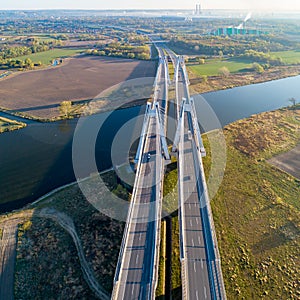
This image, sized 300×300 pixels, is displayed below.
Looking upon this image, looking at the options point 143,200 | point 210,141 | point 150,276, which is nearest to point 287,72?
point 210,141

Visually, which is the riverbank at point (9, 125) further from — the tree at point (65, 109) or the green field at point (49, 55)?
the green field at point (49, 55)

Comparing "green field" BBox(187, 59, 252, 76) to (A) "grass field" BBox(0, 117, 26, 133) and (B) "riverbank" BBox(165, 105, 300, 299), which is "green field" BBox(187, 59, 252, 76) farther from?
(A) "grass field" BBox(0, 117, 26, 133)

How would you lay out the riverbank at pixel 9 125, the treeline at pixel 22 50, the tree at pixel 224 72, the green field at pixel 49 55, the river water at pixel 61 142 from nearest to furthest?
the river water at pixel 61 142 → the riverbank at pixel 9 125 → the tree at pixel 224 72 → the green field at pixel 49 55 → the treeline at pixel 22 50

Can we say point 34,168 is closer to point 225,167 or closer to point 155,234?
point 155,234

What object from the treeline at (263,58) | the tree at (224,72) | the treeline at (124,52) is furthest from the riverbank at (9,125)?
the treeline at (263,58)

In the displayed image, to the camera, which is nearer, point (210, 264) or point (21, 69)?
point (210, 264)

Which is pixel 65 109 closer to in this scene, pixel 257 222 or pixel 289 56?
pixel 257 222

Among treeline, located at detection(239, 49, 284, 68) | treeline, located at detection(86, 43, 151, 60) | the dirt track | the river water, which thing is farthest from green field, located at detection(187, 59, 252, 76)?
treeline, located at detection(86, 43, 151, 60)
